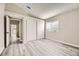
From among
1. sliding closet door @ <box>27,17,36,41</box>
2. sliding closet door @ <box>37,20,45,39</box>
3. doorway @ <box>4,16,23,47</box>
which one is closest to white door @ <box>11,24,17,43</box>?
doorway @ <box>4,16,23,47</box>

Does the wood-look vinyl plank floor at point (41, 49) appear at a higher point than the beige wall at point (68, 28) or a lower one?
lower

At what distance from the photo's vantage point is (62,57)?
69.4 inches

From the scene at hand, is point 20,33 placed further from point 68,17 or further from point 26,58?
point 68,17

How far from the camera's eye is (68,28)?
1.83 m

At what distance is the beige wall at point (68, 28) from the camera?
1750 mm

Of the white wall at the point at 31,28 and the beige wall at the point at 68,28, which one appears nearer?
the beige wall at the point at 68,28

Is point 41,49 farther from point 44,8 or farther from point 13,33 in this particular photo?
point 44,8

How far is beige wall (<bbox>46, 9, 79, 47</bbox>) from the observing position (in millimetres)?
1750

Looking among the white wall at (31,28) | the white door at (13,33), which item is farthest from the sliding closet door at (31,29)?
the white door at (13,33)

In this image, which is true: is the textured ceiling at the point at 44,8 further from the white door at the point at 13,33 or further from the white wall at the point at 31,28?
the white door at the point at 13,33

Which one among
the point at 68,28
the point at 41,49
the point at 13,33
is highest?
the point at 68,28

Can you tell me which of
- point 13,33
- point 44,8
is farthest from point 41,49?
point 44,8

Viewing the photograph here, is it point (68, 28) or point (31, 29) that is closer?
point (68, 28)

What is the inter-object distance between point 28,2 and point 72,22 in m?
1.06
